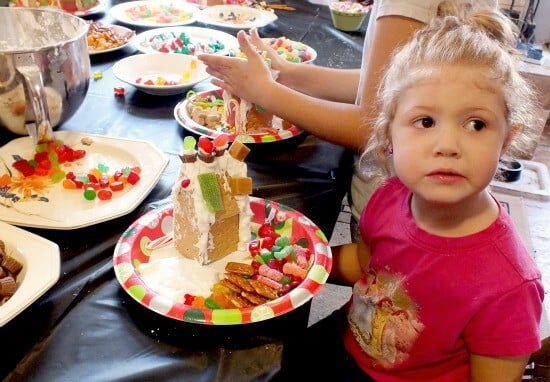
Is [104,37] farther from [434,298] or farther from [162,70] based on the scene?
[434,298]

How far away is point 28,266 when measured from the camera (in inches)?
25.0

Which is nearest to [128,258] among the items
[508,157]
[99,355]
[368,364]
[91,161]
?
[99,355]

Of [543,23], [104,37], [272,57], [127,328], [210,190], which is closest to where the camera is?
[127,328]

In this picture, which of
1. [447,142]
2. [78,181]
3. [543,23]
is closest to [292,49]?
[78,181]

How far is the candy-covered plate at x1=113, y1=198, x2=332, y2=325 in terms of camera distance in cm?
61

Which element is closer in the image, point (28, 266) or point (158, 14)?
point (28, 266)

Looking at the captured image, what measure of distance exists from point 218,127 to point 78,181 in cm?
32

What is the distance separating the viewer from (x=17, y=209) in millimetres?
793

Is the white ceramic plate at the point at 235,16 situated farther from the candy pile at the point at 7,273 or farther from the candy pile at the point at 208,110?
the candy pile at the point at 7,273

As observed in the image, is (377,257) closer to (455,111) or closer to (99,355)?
(455,111)

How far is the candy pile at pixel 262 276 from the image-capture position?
0.65 m

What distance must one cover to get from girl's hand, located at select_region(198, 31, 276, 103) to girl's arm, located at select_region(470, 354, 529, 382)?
1.99 feet

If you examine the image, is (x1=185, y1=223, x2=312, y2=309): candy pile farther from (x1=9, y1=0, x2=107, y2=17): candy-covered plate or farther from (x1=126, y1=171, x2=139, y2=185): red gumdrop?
(x1=9, y1=0, x2=107, y2=17): candy-covered plate

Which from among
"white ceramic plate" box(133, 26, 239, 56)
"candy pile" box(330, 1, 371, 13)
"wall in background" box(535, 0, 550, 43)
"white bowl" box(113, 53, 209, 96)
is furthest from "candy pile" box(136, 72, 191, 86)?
"wall in background" box(535, 0, 550, 43)
